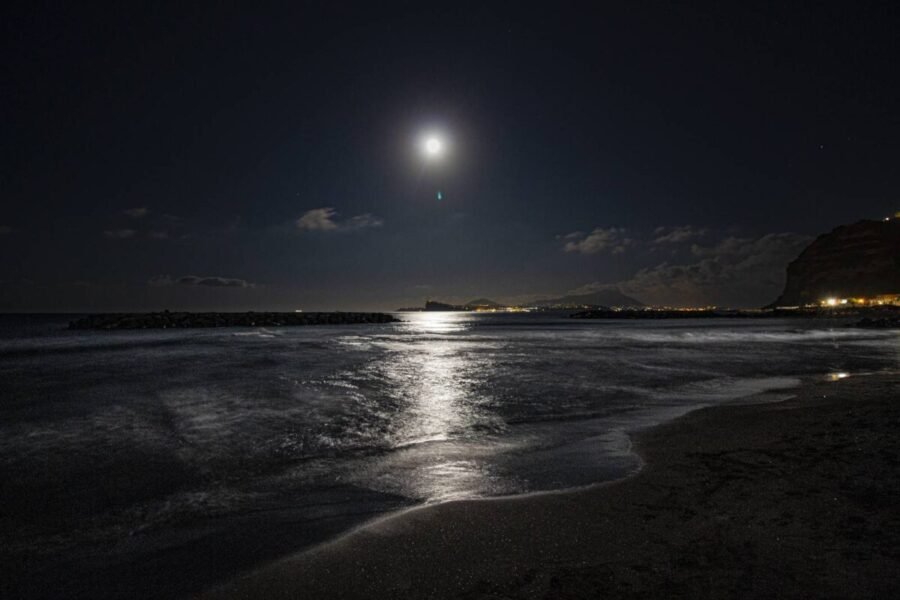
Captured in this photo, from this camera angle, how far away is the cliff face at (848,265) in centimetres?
15762

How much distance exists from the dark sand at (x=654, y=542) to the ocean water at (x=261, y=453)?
1.44ft

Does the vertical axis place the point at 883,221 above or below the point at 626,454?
above

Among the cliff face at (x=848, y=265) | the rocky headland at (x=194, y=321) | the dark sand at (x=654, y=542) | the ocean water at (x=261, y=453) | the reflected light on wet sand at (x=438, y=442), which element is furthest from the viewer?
the cliff face at (x=848, y=265)

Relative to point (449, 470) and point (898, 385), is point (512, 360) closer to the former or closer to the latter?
point (898, 385)

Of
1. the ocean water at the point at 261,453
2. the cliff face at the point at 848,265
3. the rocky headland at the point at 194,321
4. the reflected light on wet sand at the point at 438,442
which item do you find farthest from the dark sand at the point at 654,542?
the cliff face at the point at 848,265

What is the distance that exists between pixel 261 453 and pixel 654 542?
4.99 m

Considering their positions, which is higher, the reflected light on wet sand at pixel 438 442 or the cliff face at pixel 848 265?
the cliff face at pixel 848 265

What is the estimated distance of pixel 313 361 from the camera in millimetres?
19000

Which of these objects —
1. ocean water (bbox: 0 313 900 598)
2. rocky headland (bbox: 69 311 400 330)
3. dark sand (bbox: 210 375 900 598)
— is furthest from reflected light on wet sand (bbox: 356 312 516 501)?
rocky headland (bbox: 69 311 400 330)

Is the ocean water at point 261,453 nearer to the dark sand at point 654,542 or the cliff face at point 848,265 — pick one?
the dark sand at point 654,542

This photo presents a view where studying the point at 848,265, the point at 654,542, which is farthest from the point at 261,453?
the point at 848,265

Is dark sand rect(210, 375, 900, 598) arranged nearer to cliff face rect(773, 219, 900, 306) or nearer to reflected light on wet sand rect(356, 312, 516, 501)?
reflected light on wet sand rect(356, 312, 516, 501)

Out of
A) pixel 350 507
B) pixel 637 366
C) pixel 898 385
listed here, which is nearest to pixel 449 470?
pixel 350 507

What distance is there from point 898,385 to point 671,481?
10.3 m
